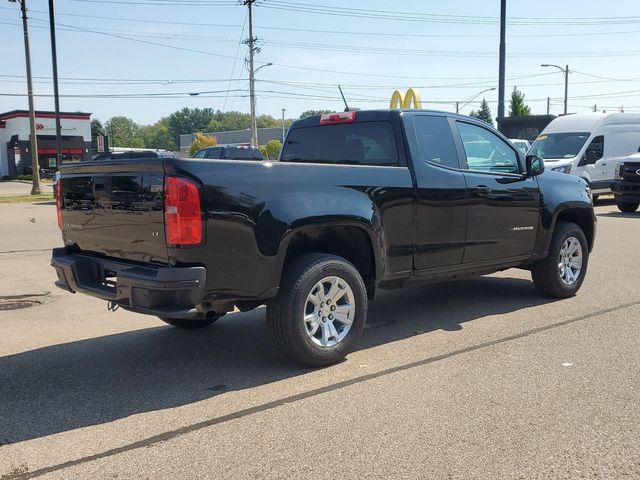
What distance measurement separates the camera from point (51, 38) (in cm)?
2791

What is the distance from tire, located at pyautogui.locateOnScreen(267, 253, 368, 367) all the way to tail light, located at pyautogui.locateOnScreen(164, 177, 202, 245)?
2.91 feet

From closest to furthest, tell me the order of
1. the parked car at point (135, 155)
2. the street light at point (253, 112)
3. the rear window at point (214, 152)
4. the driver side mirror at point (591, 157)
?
the parked car at point (135, 155), the driver side mirror at point (591, 157), the rear window at point (214, 152), the street light at point (253, 112)

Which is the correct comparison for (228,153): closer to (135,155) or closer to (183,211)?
(135,155)

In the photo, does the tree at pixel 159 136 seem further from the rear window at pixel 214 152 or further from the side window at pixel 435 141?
the side window at pixel 435 141

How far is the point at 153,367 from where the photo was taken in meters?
4.99

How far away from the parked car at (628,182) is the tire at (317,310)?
15458mm

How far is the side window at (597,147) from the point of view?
763 inches

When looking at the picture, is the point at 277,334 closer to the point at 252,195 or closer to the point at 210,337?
A: the point at 252,195

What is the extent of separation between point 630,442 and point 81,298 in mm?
6180

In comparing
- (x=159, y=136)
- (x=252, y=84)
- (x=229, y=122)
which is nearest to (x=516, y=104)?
(x=252, y=84)

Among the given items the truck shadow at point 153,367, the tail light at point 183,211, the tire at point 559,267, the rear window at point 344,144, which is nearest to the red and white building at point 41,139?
the rear window at point 344,144

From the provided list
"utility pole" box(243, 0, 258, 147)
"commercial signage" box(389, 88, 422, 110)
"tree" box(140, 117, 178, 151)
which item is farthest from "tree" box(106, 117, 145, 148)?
"commercial signage" box(389, 88, 422, 110)

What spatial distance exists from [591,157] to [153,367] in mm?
17690

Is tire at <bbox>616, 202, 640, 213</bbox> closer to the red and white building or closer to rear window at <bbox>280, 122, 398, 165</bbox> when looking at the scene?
rear window at <bbox>280, 122, 398, 165</bbox>
